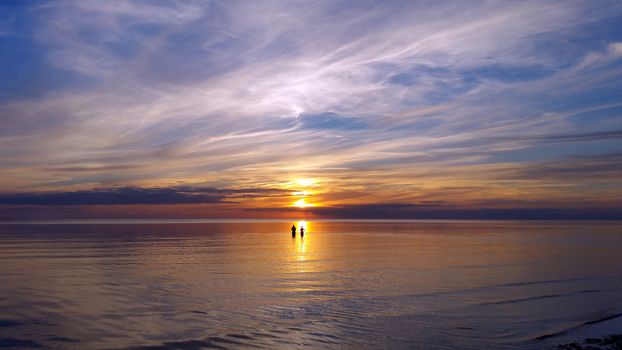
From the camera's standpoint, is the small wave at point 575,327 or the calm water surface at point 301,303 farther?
the small wave at point 575,327

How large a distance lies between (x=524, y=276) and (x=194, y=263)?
25.8m

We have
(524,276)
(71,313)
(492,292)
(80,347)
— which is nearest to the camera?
(80,347)

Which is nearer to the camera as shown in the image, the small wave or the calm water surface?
the calm water surface

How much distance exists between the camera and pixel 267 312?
21.9 m

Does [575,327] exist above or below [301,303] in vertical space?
below

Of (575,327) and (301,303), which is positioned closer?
(575,327)

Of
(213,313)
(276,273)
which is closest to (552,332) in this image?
(213,313)

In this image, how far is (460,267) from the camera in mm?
39031

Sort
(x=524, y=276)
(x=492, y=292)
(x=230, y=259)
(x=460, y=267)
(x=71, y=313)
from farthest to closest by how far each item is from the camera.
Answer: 1. (x=230, y=259)
2. (x=460, y=267)
3. (x=524, y=276)
4. (x=492, y=292)
5. (x=71, y=313)

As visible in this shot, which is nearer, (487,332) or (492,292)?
(487,332)

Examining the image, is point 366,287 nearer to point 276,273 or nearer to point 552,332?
point 276,273

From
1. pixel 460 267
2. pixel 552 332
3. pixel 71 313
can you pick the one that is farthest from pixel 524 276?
pixel 71 313

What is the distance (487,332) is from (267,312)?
9.34 meters

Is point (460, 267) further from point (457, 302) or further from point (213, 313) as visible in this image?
point (213, 313)
